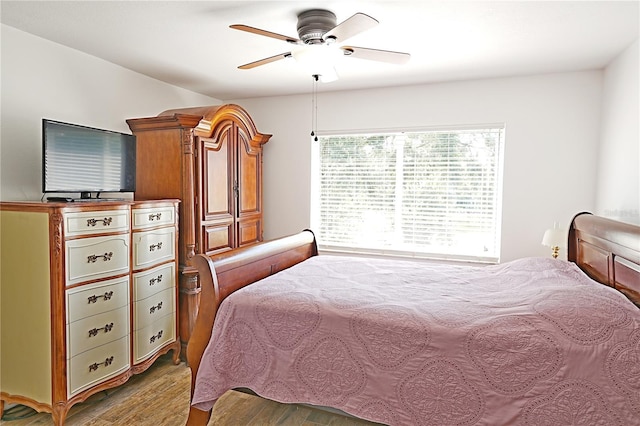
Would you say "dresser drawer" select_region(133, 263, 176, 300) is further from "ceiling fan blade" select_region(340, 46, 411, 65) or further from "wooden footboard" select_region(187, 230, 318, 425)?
"ceiling fan blade" select_region(340, 46, 411, 65)

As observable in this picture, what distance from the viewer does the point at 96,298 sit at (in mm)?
2406

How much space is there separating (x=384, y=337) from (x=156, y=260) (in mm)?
1876

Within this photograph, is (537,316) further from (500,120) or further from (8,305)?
(8,305)

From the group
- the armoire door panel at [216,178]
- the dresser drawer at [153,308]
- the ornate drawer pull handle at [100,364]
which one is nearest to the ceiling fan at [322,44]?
the armoire door panel at [216,178]

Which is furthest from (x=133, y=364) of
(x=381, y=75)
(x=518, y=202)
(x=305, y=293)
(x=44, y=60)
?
(x=518, y=202)

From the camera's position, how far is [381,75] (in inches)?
142

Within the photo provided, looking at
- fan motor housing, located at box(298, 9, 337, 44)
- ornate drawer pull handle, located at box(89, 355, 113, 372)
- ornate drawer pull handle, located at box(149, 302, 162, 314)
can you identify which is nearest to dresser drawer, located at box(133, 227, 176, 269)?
ornate drawer pull handle, located at box(149, 302, 162, 314)

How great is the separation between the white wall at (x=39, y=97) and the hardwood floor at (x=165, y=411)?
56.2 inches

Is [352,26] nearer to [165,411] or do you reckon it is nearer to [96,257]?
[96,257]

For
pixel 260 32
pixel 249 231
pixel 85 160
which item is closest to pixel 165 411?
pixel 85 160

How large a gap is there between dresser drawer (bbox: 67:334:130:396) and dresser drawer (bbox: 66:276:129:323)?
230 millimetres

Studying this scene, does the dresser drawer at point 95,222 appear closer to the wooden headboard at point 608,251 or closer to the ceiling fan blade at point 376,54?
the ceiling fan blade at point 376,54

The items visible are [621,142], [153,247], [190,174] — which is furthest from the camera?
[190,174]

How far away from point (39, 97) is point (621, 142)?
421 centimetres
